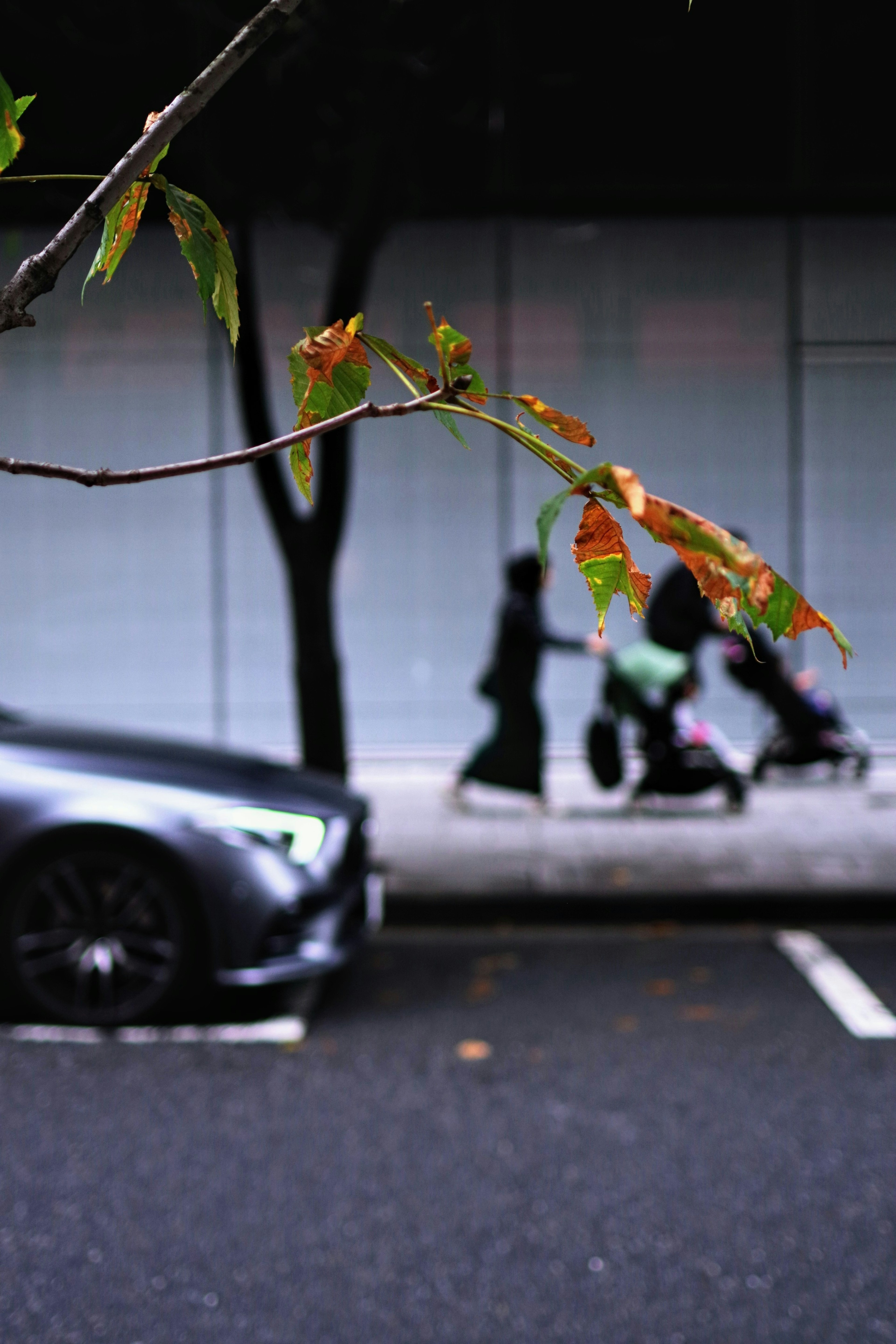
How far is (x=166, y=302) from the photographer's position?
11.5 m

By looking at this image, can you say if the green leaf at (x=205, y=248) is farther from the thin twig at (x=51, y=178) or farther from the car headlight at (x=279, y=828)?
the car headlight at (x=279, y=828)

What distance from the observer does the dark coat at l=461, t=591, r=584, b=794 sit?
9109 mm

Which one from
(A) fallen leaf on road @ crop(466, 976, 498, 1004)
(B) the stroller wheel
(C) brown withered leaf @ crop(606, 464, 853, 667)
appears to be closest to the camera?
(C) brown withered leaf @ crop(606, 464, 853, 667)

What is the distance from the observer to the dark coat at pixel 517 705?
9109mm

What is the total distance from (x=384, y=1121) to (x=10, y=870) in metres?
1.71

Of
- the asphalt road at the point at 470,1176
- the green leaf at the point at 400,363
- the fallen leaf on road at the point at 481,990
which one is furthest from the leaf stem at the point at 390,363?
the fallen leaf on road at the point at 481,990

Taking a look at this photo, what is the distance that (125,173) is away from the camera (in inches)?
44.3

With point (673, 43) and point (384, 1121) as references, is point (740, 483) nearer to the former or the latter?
point (673, 43)

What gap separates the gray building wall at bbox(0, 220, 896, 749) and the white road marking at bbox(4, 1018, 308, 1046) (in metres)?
6.72

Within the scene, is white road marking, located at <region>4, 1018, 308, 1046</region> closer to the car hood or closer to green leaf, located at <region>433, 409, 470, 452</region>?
the car hood

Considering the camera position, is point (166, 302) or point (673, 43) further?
point (166, 302)

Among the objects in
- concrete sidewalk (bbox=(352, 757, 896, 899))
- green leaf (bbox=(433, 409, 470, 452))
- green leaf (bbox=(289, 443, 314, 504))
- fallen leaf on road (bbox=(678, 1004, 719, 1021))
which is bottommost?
fallen leaf on road (bbox=(678, 1004, 719, 1021))

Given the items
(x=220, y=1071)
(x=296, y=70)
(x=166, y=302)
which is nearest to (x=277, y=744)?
(x=166, y=302)

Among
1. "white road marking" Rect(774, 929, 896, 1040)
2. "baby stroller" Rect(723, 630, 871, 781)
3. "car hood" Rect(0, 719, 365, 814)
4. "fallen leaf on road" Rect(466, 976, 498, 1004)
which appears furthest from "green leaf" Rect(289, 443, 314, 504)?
"baby stroller" Rect(723, 630, 871, 781)
